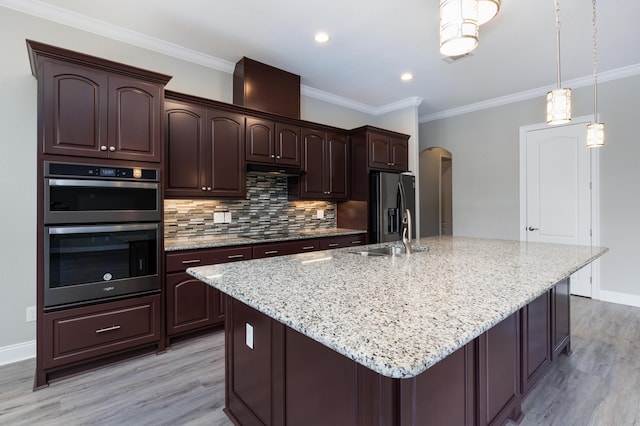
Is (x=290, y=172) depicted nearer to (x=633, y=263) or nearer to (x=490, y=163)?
(x=490, y=163)

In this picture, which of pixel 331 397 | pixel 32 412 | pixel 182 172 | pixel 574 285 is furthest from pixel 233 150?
pixel 574 285

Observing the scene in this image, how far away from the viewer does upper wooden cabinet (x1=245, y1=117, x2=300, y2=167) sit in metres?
3.35

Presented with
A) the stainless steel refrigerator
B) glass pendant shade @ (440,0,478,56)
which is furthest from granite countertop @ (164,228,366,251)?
glass pendant shade @ (440,0,478,56)

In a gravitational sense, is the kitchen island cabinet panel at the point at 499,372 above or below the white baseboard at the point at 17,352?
above

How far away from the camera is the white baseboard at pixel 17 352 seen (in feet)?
7.83

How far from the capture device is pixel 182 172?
9.55 feet

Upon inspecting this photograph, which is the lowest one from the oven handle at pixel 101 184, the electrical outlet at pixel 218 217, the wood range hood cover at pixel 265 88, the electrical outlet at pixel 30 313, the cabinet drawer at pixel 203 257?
the electrical outlet at pixel 30 313

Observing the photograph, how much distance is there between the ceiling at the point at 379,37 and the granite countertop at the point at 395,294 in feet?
6.59

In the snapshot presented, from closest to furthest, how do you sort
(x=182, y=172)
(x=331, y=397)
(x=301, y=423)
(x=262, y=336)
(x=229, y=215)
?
(x=331, y=397) → (x=301, y=423) → (x=262, y=336) → (x=182, y=172) → (x=229, y=215)

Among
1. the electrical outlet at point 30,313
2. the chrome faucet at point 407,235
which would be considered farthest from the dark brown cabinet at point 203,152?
the chrome faucet at point 407,235

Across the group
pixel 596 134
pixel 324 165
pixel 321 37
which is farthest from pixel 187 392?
pixel 596 134

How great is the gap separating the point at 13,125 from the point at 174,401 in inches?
95.4

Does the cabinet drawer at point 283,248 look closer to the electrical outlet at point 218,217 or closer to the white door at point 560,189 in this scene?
the electrical outlet at point 218,217

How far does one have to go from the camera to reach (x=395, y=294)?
1.23m
